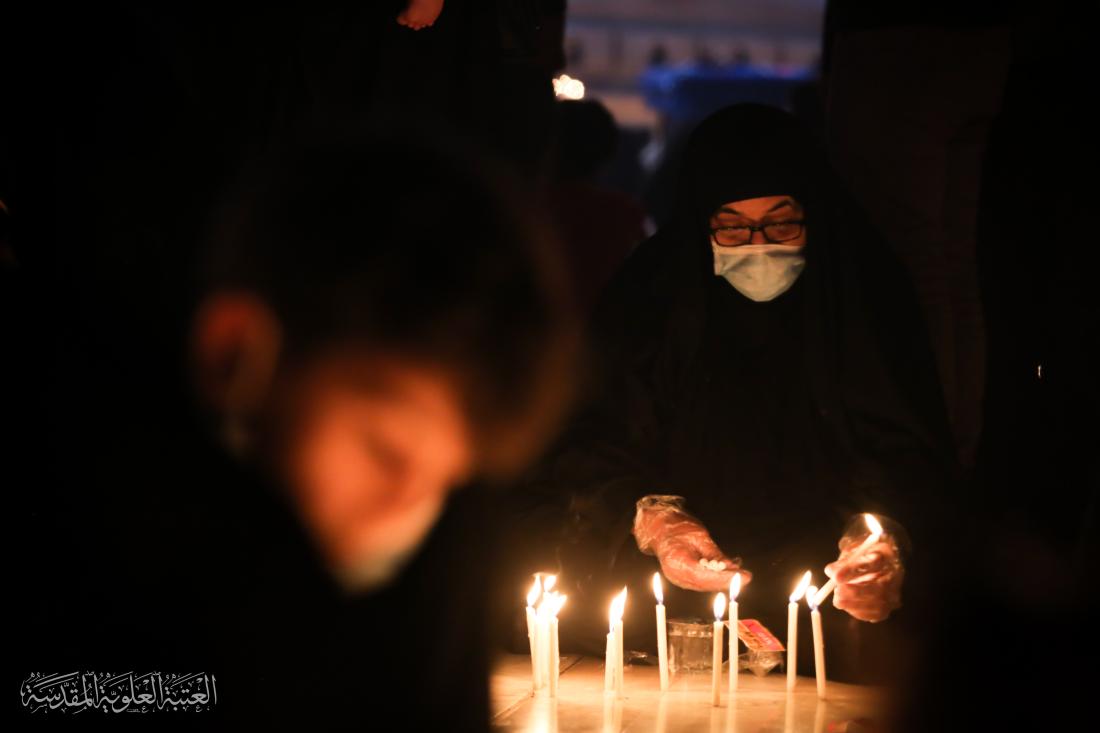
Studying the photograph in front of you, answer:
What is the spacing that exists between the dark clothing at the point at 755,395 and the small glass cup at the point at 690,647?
220 millimetres

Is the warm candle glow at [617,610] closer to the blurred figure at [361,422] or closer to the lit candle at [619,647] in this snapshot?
the lit candle at [619,647]

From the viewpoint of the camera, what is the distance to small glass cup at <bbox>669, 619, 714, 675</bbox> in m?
4.32

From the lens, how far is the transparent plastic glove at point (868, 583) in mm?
4102

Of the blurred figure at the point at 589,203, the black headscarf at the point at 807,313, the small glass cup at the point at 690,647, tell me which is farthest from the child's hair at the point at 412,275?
the blurred figure at the point at 589,203

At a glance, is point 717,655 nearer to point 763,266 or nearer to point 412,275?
point 763,266

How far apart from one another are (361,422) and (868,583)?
2.23 m

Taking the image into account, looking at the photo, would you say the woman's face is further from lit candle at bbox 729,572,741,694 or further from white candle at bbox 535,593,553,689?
white candle at bbox 535,593,553,689

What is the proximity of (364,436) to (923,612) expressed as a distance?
2.48 m

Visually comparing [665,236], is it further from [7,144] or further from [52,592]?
[52,592]

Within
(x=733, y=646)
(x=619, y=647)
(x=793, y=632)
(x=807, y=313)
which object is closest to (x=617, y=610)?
(x=619, y=647)

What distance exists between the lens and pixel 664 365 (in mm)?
4910

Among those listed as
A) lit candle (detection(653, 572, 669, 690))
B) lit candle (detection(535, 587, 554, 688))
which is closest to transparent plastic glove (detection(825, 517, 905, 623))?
lit candle (detection(653, 572, 669, 690))

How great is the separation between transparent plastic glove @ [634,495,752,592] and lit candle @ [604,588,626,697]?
415 millimetres

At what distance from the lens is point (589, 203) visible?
23.1 feet
